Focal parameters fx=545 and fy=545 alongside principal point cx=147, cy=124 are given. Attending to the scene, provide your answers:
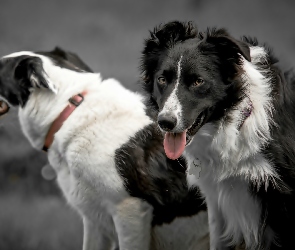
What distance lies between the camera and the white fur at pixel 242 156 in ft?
8.54

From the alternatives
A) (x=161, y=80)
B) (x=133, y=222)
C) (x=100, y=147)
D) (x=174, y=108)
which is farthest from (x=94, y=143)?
(x=174, y=108)

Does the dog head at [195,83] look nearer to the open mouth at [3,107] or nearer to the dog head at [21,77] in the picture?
the dog head at [21,77]

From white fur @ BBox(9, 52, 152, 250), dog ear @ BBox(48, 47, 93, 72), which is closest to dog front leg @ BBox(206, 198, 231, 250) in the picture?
white fur @ BBox(9, 52, 152, 250)

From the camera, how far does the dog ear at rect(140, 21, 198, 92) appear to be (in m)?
2.76

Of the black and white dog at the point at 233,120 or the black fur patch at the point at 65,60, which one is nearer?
the black and white dog at the point at 233,120

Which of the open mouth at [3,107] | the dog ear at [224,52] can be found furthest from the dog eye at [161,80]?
the open mouth at [3,107]

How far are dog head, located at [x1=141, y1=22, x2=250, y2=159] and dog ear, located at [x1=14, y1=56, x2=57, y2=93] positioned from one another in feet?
3.36

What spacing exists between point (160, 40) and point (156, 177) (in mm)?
975

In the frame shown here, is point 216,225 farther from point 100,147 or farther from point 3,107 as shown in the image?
point 3,107

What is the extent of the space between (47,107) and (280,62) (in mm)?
1527

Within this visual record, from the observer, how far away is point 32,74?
3.47 metres

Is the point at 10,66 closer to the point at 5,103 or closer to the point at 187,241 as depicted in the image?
the point at 5,103

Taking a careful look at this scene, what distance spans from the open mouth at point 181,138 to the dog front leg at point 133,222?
0.84 metres

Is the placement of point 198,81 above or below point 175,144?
above
